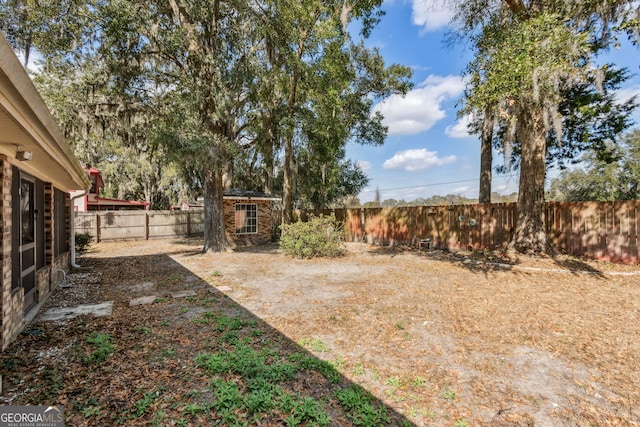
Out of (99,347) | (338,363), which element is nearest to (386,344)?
(338,363)

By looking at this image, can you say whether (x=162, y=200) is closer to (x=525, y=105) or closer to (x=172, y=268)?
(x=172, y=268)

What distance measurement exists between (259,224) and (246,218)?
0.71 meters

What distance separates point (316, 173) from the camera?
1573cm

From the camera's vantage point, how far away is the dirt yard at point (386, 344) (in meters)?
2.37

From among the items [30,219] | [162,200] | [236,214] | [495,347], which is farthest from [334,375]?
[162,200]

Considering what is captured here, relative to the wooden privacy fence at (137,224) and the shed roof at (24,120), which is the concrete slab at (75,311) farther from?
the wooden privacy fence at (137,224)

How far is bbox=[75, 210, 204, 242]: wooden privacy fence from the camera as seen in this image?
13.5 m

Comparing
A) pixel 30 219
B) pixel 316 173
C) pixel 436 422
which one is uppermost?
pixel 316 173

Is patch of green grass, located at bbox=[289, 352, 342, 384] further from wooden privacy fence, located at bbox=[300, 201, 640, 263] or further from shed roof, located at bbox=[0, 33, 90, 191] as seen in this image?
wooden privacy fence, located at bbox=[300, 201, 640, 263]

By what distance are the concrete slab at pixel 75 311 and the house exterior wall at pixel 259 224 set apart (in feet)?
26.3

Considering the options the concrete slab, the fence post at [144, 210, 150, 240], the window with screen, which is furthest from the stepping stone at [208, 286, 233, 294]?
the fence post at [144, 210, 150, 240]

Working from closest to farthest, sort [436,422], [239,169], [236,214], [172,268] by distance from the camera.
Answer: [436,422] < [172,268] < [236,214] < [239,169]

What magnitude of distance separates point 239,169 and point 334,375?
55.4ft

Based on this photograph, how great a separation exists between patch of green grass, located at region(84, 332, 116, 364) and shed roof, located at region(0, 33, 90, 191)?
2.20m
